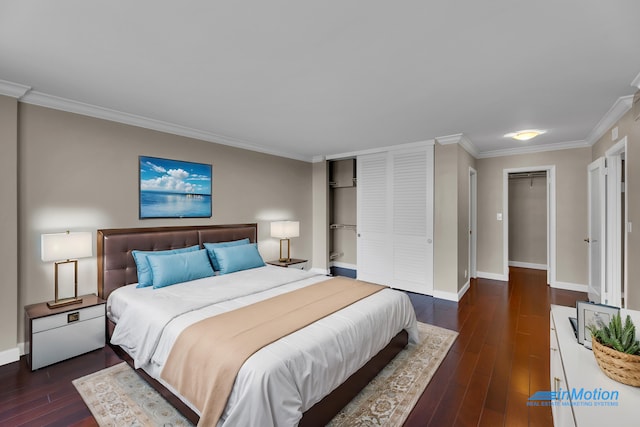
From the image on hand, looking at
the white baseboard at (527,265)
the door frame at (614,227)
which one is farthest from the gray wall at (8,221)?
the white baseboard at (527,265)

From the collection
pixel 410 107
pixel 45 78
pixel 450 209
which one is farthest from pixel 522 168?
pixel 45 78

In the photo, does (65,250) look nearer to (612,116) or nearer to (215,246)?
(215,246)

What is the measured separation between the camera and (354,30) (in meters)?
1.78

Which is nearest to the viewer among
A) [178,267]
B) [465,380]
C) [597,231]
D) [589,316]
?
[589,316]

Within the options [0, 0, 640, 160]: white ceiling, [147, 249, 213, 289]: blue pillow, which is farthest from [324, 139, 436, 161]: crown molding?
[147, 249, 213, 289]: blue pillow

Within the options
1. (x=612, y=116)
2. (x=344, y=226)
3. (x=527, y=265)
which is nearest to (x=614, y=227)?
(x=612, y=116)

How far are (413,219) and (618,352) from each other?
3.70 m

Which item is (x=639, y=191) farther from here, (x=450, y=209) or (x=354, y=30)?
(x=354, y=30)

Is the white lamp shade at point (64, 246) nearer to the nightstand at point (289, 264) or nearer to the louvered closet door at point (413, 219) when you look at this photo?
the nightstand at point (289, 264)

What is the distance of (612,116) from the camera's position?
128 inches

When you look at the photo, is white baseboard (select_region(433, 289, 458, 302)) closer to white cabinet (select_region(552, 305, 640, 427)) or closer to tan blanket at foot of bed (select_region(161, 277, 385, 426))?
tan blanket at foot of bed (select_region(161, 277, 385, 426))

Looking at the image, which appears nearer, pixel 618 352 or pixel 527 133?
pixel 618 352

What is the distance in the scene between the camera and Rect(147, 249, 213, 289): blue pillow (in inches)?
120

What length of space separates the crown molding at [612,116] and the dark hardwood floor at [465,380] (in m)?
2.47
